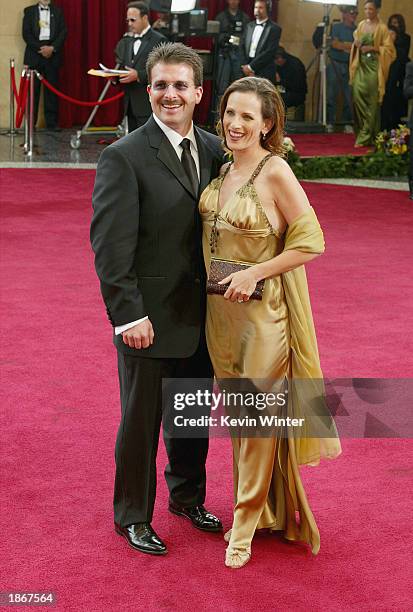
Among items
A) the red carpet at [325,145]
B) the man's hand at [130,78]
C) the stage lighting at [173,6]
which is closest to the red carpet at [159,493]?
the man's hand at [130,78]

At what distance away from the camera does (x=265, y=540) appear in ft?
11.9

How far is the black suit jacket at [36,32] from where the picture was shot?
1512 centimetres

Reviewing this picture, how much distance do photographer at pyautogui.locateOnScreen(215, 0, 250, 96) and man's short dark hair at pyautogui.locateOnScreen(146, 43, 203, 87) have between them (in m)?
11.8

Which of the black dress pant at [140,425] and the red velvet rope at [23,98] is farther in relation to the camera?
the red velvet rope at [23,98]

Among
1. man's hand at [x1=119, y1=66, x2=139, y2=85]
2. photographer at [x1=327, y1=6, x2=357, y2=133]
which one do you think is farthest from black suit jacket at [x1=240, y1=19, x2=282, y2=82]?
man's hand at [x1=119, y1=66, x2=139, y2=85]

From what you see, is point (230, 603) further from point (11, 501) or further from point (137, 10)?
point (137, 10)

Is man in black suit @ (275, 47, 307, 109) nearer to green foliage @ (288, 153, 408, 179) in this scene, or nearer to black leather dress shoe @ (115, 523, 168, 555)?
green foliage @ (288, 153, 408, 179)

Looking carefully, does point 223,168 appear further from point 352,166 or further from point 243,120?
point 352,166

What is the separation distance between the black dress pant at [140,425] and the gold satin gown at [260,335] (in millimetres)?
150

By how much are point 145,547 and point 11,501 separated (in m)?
0.65

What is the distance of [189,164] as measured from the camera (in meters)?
3.46

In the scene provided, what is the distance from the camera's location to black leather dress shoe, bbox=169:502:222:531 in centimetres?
370

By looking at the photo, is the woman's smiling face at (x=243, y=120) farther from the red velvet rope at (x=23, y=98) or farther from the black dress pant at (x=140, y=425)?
the red velvet rope at (x=23, y=98)

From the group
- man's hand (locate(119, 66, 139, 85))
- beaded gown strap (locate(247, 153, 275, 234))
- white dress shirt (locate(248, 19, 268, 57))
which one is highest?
beaded gown strap (locate(247, 153, 275, 234))
